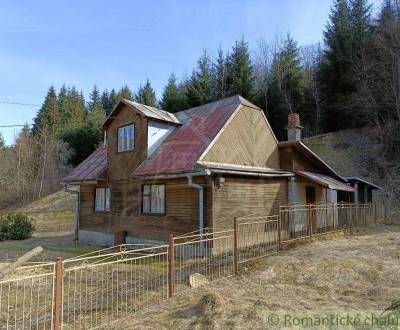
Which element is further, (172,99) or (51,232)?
(172,99)

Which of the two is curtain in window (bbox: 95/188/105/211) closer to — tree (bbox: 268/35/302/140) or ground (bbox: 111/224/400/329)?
ground (bbox: 111/224/400/329)

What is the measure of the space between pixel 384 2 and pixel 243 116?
96.7 ft

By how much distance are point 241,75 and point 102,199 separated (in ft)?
79.0

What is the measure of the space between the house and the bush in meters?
4.68

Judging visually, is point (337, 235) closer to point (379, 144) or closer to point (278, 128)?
point (379, 144)

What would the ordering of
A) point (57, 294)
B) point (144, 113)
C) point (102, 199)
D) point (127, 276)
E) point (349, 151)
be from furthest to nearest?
point (349, 151) → point (102, 199) → point (144, 113) → point (127, 276) → point (57, 294)

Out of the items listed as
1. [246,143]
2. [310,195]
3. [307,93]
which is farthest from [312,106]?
[246,143]

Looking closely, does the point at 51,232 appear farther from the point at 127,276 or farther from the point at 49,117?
the point at 49,117

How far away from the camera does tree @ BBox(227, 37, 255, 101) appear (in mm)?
37656

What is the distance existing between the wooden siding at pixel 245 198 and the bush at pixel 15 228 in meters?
14.4

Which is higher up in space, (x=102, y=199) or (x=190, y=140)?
(x=190, y=140)

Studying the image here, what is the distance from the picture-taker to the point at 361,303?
21.1 ft

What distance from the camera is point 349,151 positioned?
33000 millimetres

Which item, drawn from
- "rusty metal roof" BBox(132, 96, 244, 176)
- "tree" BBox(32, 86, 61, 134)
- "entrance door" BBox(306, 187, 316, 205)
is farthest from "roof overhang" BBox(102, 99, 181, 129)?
"tree" BBox(32, 86, 61, 134)
